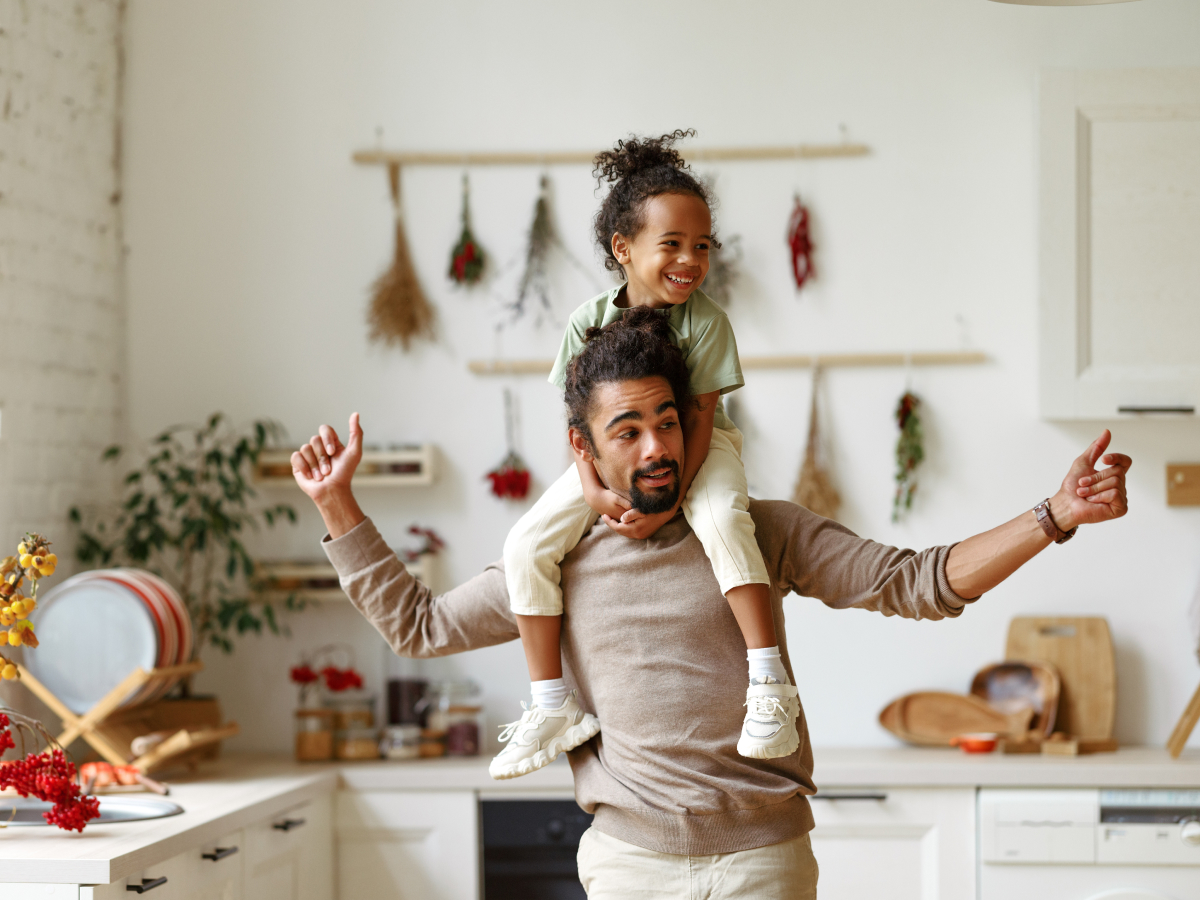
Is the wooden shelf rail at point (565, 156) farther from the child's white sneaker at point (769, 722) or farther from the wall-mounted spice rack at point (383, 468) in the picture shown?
the child's white sneaker at point (769, 722)

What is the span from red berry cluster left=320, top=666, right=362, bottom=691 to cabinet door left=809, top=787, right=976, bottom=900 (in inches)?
47.5

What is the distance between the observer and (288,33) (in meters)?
3.39

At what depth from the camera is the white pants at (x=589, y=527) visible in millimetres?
1555

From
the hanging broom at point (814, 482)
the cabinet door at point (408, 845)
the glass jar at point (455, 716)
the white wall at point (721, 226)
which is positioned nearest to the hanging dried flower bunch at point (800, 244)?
the white wall at point (721, 226)

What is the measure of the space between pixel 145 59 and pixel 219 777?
205 cm

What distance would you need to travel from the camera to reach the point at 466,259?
129 inches

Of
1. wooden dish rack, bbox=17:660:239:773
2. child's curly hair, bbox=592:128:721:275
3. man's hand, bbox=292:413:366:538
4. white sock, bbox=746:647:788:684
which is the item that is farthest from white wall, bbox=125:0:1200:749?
white sock, bbox=746:647:788:684

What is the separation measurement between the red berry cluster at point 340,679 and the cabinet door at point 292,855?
31 centimetres

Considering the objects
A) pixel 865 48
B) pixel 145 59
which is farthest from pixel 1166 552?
pixel 145 59

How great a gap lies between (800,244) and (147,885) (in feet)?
7.31

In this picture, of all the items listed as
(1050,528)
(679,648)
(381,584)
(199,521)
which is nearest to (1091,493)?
(1050,528)

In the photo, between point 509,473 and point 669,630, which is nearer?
point 669,630

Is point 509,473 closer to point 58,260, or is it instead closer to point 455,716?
point 455,716

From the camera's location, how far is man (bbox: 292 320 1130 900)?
154cm
